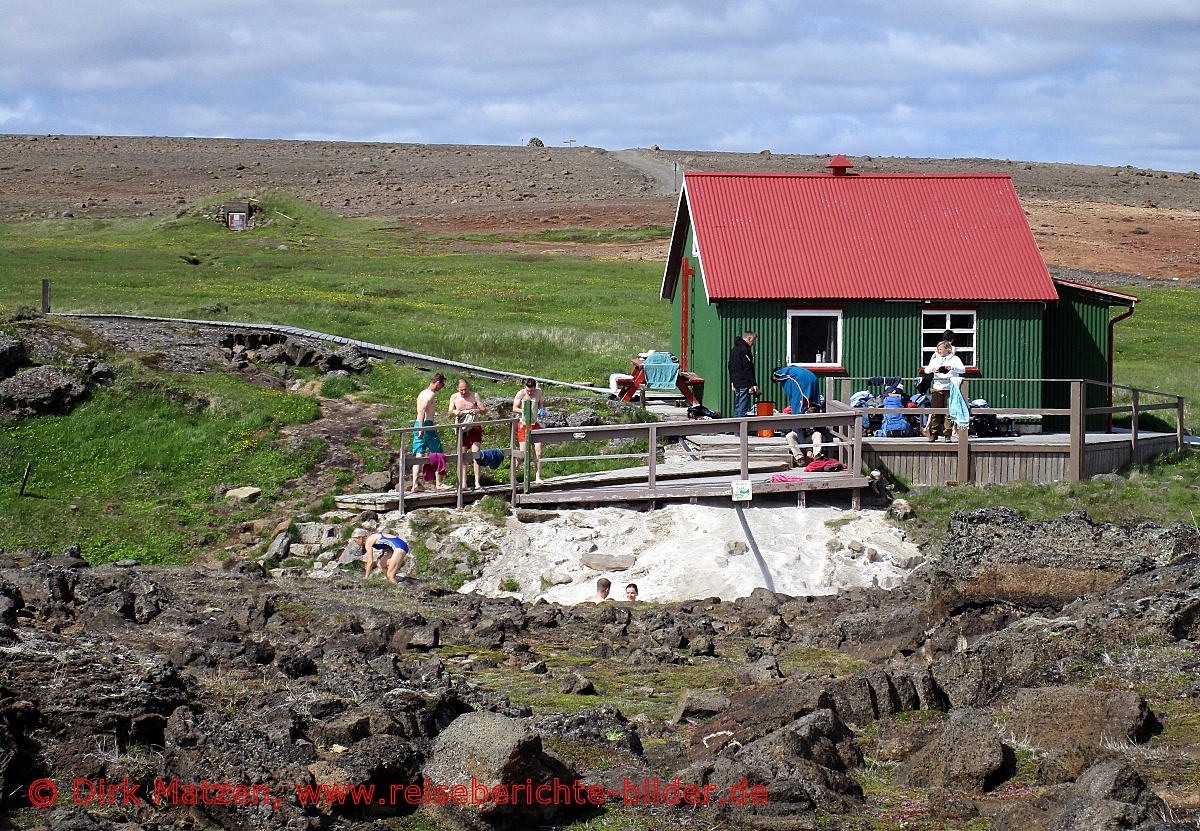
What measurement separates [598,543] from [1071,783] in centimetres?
1114

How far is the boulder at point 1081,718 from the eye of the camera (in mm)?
8211

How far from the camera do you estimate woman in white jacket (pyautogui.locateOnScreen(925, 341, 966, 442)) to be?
824 inches

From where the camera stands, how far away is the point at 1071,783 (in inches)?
293

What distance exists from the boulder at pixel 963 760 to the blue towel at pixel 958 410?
42.4 ft

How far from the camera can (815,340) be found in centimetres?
2423

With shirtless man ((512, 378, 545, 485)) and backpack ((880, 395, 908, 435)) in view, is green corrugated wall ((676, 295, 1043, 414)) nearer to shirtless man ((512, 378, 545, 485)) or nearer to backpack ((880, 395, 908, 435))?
backpack ((880, 395, 908, 435))

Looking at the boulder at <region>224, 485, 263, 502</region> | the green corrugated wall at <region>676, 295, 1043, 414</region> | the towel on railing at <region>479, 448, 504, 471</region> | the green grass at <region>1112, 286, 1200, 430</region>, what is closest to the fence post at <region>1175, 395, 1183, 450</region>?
the green corrugated wall at <region>676, 295, 1043, 414</region>

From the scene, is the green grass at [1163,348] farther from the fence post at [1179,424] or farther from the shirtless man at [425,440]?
the shirtless man at [425,440]

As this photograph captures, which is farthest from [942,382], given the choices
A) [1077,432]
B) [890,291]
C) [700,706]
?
[700,706]

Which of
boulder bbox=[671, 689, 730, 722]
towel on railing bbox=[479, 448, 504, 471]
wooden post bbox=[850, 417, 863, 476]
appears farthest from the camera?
towel on railing bbox=[479, 448, 504, 471]

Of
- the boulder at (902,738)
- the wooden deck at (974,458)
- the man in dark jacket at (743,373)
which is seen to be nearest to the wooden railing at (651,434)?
the wooden deck at (974,458)

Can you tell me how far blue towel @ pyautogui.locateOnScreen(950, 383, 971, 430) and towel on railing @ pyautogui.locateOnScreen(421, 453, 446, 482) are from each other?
8.28 m

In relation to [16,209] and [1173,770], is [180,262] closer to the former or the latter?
[16,209]

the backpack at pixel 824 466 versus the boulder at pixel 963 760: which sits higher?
the backpack at pixel 824 466
